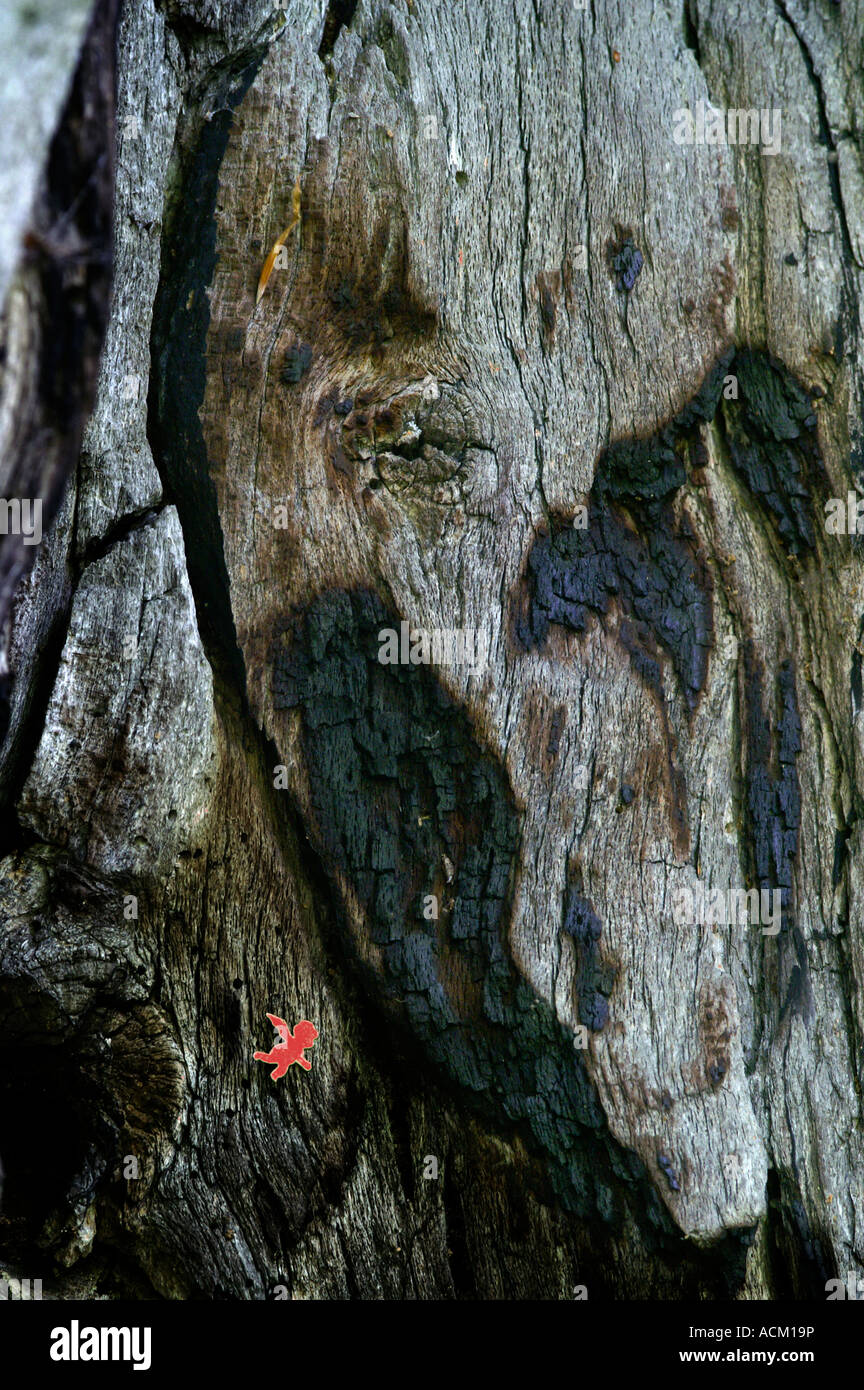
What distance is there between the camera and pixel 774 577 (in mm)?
2738

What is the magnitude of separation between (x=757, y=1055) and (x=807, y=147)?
2.52 m

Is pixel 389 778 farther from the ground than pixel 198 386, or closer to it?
closer to it

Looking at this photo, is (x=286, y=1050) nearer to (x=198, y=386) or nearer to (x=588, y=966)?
(x=588, y=966)

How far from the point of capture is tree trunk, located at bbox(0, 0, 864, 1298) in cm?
240

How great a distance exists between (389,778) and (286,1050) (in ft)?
2.36

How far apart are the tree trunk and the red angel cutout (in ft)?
0.08

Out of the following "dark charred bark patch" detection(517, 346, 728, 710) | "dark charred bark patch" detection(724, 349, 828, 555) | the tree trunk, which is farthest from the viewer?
"dark charred bark patch" detection(724, 349, 828, 555)

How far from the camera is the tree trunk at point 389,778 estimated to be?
240cm

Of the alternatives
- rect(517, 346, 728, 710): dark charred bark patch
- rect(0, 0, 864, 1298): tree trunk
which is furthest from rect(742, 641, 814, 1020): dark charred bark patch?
rect(517, 346, 728, 710): dark charred bark patch

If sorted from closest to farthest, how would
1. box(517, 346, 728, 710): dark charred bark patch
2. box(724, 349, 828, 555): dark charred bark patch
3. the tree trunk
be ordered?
the tree trunk, box(517, 346, 728, 710): dark charred bark patch, box(724, 349, 828, 555): dark charred bark patch

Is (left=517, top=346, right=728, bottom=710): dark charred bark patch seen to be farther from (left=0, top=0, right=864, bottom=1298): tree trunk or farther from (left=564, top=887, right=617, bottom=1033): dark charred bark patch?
(left=564, top=887, right=617, bottom=1033): dark charred bark patch

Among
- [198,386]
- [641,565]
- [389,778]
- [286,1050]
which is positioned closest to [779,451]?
[641,565]

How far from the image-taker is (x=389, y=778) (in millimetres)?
2469
